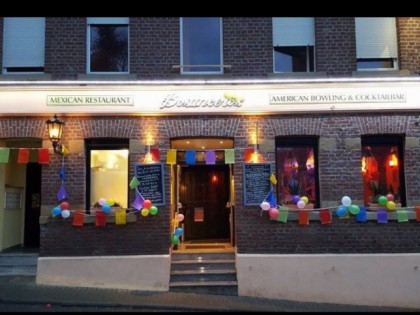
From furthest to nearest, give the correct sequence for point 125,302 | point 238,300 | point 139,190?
point 139,190 < point 238,300 < point 125,302

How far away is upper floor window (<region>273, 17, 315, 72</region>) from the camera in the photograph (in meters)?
10.9

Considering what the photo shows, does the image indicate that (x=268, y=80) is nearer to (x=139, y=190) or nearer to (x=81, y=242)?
(x=139, y=190)

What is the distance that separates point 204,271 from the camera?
10156mm

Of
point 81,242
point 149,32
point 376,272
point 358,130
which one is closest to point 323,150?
point 358,130

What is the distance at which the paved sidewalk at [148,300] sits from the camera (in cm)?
874

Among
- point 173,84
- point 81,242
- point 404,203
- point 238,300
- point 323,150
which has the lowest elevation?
point 238,300

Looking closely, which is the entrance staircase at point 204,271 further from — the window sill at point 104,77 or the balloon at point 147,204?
the window sill at point 104,77

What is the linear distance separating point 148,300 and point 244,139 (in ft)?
12.6

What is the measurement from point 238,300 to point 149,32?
6052 mm

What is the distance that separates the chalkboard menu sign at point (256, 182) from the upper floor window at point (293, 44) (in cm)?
238

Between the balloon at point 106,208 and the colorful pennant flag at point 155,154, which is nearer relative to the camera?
the balloon at point 106,208

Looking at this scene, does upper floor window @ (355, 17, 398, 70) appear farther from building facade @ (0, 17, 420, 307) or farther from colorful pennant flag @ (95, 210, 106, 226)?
colorful pennant flag @ (95, 210, 106, 226)

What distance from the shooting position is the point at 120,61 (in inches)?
428

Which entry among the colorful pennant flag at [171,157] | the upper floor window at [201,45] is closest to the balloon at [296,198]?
the colorful pennant flag at [171,157]
